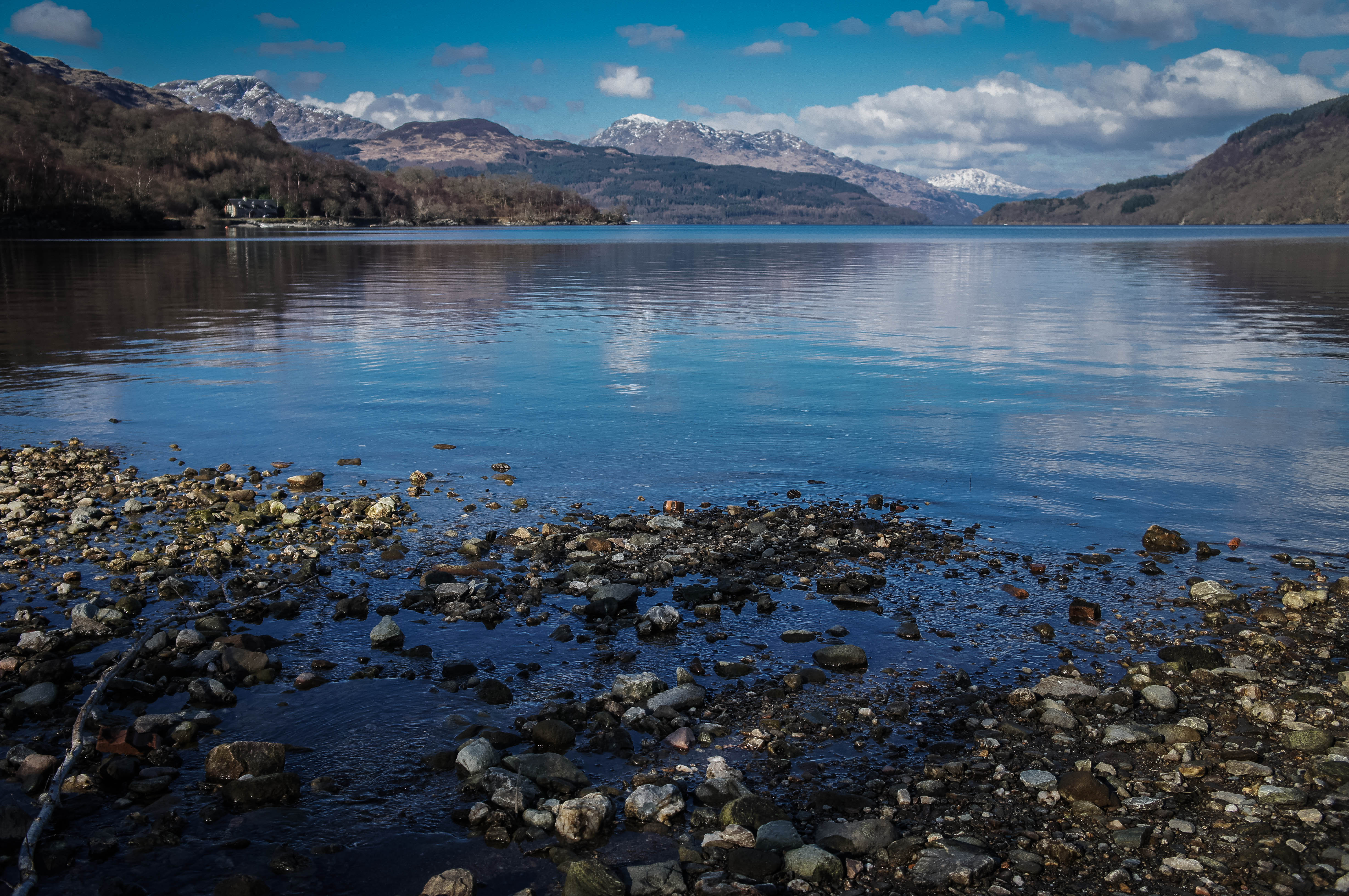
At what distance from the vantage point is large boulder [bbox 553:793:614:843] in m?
5.40

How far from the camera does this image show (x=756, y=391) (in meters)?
19.6

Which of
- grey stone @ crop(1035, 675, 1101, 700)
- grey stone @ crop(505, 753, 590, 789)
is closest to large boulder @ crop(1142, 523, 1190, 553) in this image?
grey stone @ crop(1035, 675, 1101, 700)

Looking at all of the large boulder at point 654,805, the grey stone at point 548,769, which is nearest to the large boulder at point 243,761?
the grey stone at point 548,769

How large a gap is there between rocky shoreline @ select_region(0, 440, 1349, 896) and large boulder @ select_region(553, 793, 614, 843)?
0.02 m

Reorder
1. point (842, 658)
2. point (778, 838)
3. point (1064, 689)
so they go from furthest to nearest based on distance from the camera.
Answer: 1. point (842, 658)
2. point (1064, 689)
3. point (778, 838)

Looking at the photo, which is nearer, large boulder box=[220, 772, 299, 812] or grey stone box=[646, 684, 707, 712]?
large boulder box=[220, 772, 299, 812]

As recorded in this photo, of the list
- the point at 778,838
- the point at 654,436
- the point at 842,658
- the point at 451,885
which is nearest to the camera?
the point at 451,885

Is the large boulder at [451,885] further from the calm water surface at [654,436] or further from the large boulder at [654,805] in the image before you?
the large boulder at [654,805]

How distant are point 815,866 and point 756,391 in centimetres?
1499

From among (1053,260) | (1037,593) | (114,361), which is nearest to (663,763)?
(1037,593)

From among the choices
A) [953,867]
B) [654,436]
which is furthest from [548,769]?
[654,436]

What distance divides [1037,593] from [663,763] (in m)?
4.68

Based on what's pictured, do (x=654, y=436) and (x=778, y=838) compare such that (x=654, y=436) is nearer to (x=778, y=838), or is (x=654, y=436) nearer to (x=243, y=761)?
(x=243, y=761)

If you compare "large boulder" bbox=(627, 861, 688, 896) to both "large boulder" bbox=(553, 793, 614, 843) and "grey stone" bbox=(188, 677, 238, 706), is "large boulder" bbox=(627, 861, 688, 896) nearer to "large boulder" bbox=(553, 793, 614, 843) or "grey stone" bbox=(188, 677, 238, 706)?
"large boulder" bbox=(553, 793, 614, 843)
